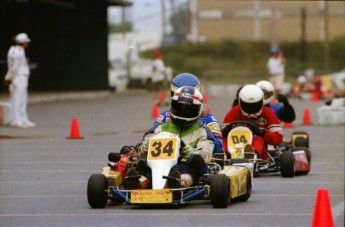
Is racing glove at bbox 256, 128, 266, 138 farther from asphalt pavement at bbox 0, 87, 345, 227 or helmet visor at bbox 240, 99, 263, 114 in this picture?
asphalt pavement at bbox 0, 87, 345, 227

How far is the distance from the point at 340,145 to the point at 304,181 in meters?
6.87

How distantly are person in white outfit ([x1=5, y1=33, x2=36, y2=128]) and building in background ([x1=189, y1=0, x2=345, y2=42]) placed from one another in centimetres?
6233

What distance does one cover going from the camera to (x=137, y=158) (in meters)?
12.8

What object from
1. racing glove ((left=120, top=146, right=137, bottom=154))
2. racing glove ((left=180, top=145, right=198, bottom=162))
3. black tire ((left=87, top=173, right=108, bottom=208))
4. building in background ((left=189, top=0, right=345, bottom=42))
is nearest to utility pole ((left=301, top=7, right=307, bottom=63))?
building in background ((left=189, top=0, right=345, bottom=42))

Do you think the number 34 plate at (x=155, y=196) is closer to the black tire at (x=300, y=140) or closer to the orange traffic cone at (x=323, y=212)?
the orange traffic cone at (x=323, y=212)

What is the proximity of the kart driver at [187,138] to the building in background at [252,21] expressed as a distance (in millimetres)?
74959

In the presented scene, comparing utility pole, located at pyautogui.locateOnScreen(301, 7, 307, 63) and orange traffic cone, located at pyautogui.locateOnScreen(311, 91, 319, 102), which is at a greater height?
utility pole, located at pyautogui.locateOnScreen(301, 7, 307, 63)

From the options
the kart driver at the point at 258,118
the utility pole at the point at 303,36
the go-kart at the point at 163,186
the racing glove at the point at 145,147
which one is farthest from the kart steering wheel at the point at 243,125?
the utility pole at the point at 303,36

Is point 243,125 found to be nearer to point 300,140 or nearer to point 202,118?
point 202,118

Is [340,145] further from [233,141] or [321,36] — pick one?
[321,36]

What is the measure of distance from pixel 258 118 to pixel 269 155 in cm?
57

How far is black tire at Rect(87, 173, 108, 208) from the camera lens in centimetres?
1191

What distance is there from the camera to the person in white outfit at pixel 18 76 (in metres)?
25.8

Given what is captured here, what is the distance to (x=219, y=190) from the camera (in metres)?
11.8
